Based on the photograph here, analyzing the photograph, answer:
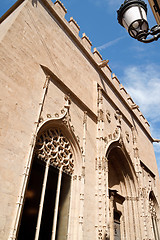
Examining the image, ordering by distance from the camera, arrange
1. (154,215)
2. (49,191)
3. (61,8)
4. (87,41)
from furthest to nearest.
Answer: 1. (154,215)
2. (87,41)
3. (61,8)
4. (49,191)

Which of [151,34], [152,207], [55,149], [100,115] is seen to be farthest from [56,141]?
[152,207]

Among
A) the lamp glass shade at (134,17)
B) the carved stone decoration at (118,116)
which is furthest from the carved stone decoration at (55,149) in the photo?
the carved stone decoration at (118,116)

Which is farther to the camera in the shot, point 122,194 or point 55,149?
point 122,194

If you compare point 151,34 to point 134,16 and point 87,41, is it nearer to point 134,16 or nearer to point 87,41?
point 134,16

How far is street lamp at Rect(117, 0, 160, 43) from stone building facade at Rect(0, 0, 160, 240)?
332cm

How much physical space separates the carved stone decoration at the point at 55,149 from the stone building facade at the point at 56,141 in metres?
0.03

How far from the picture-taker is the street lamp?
331 centimetres

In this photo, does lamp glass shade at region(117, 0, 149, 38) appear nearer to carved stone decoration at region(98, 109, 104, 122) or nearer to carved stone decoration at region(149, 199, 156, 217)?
carved stone decoration at region(98, 109, 104, 122)

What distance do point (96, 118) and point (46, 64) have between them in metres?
3.30

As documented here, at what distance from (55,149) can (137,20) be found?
4.47 meters

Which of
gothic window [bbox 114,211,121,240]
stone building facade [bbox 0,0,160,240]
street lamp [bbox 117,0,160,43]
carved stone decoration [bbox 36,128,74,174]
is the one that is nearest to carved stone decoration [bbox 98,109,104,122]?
stone building facade [bbox 0,0,160,240]

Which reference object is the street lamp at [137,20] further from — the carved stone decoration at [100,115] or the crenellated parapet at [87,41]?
the crenellated parapet at [87,41]

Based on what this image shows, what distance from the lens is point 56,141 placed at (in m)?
6.83

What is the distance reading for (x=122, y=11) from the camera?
3.54 m
